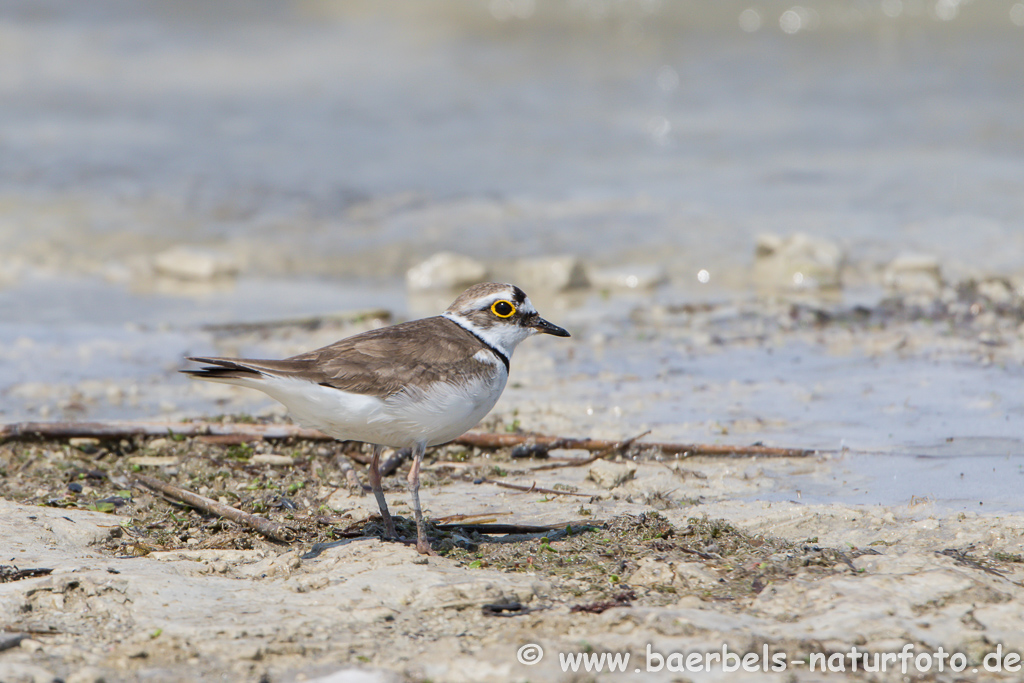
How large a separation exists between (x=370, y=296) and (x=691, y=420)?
4836 mm

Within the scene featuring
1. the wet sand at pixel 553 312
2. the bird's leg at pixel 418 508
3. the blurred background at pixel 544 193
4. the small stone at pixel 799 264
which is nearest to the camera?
the wet sand at pixel 553 312

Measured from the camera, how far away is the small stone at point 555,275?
32.6 feet

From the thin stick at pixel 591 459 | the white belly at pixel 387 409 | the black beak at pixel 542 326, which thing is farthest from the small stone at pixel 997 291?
the white belly at pixel 387 409

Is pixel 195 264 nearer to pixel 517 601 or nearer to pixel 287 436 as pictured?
pixel 287 436

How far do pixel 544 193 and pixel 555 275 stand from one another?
12.7 ft

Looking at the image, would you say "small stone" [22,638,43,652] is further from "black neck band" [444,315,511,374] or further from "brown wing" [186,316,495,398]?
"black neck band" [444,315,511,374]

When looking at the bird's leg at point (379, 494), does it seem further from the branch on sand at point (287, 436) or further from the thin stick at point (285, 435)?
the branch on sand at point (287, 436)

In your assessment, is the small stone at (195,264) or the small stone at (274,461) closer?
the small stone at (274,461)

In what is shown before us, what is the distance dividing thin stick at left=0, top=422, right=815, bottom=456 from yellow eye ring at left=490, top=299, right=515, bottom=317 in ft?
3.03

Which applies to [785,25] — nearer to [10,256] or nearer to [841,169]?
[841,169]

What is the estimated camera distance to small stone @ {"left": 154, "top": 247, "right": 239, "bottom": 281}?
10695 millimetres

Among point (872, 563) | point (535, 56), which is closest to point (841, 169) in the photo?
point (535, 56)

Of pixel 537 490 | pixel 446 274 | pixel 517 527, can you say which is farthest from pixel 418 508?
pixel 446 274

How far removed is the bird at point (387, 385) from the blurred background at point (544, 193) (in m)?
1.70
